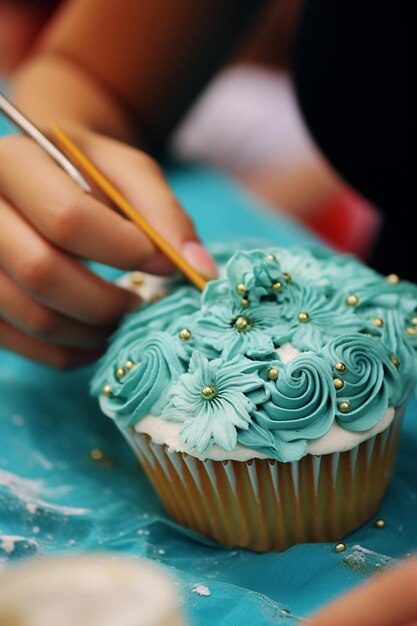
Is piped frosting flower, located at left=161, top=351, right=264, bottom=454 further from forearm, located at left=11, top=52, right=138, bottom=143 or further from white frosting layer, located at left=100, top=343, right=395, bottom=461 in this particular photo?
forearm, located at left=11, top=52, right=138, bottom=143

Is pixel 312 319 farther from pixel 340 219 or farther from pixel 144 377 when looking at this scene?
pixel 340 219

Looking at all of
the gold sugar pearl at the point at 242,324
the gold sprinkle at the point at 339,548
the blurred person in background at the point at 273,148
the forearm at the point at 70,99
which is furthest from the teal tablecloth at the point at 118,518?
the blurred person in background at the point at 273,148

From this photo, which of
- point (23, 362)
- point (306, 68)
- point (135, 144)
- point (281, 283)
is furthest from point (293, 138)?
point (281, 283)

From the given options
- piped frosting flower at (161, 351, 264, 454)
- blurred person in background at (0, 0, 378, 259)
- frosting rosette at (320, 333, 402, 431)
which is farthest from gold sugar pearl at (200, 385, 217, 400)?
blurred person in background at (0, 0, 378, 259)

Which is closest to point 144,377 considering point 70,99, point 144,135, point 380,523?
point 380,523

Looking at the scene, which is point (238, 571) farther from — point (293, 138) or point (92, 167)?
point (293, 138)

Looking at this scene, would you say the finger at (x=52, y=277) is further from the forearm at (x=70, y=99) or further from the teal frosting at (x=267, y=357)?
the forearm at (x=70, y=99)
